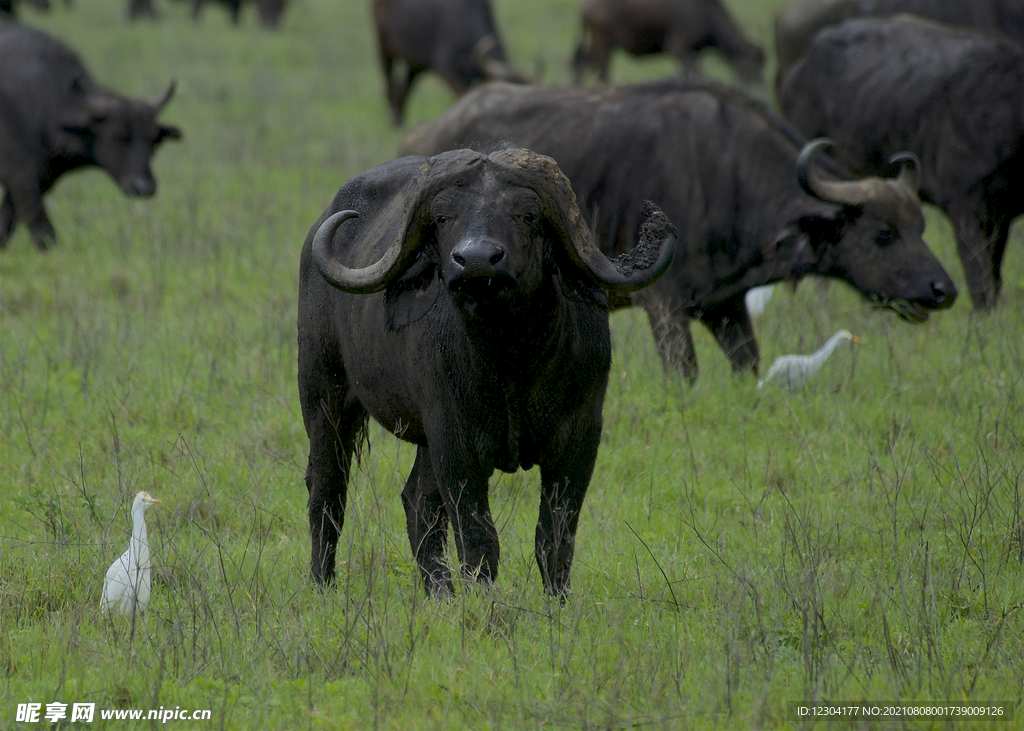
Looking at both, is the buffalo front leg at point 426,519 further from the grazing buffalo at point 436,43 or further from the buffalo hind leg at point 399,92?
the grazing buffalo at point 436,43

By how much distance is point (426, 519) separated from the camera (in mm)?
4480

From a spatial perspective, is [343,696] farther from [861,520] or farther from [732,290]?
[732,290]

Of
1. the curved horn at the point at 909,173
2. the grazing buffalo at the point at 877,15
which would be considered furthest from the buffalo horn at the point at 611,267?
the grazing buffalo at the point at 877,15

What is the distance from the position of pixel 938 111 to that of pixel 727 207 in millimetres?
2932

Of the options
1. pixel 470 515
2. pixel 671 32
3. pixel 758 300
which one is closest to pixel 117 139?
pixel 758 300

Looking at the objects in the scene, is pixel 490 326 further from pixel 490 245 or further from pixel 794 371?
pixel 794 371

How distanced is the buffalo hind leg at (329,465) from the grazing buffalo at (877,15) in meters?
9.53

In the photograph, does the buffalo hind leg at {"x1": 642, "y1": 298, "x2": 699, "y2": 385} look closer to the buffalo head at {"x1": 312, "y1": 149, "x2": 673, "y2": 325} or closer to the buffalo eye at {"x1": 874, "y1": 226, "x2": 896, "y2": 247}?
the buffalo eye at {"x1": 874, "y1": 226, "x2": 896, "y2": 247}

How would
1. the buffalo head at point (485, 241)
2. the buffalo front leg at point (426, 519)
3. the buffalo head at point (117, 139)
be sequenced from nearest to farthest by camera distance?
1. the buffalo head at point (485, 241)
2. the buffalo front leg at point (426, 519)
3. the buffalo head at point (117, 139)

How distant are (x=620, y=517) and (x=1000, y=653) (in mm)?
1806

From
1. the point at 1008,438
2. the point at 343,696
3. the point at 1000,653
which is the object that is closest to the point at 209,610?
the point at 343,696

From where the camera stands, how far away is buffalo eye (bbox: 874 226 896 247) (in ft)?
23.1

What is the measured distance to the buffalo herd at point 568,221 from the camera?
3.78 meters

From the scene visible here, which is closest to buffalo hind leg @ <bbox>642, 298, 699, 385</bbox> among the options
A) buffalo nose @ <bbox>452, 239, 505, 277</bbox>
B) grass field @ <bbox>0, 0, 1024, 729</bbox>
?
grass field @ <bbox>0, 0, 1024, 729</bbox>
